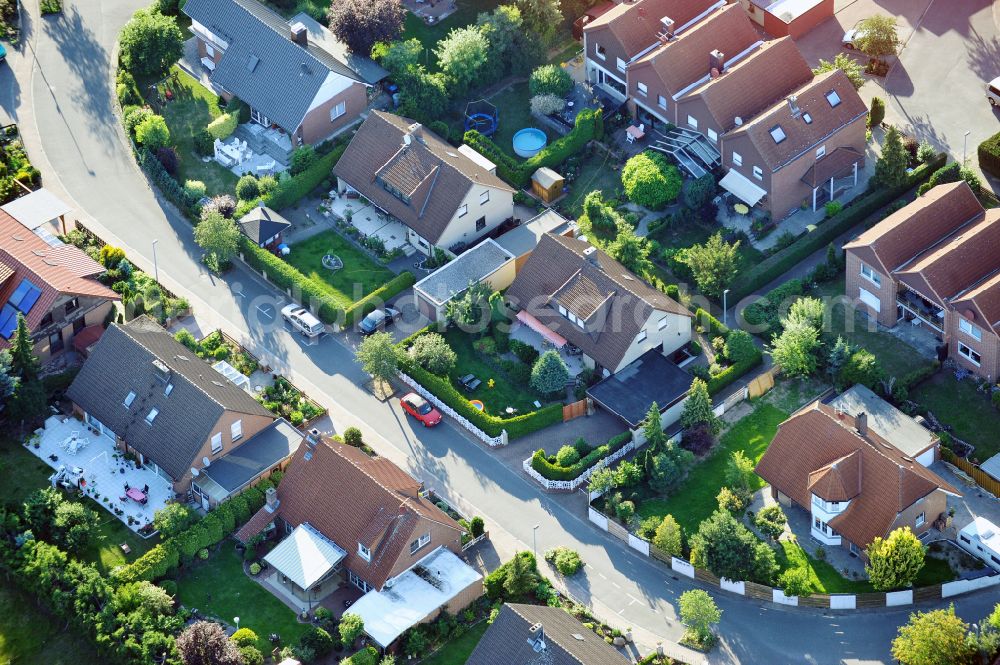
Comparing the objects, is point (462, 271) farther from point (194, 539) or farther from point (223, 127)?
point (194, 539)

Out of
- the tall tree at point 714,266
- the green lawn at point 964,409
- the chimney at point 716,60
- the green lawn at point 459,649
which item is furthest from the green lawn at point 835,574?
the chimney at point 716,60

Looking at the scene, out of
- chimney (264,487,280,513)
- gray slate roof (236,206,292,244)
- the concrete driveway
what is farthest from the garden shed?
chimney (264,487,280,513)

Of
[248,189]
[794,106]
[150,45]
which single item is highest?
[794,106]

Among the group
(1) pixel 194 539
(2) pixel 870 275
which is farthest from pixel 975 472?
(1) pixel 194 539

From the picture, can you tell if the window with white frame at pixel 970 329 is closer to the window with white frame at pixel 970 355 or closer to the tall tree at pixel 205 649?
the window with white frame at pixel 970 355

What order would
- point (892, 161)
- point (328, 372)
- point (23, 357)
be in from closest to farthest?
1. point (23, 357)
2. point (328, 372)
3. point (892, 161)

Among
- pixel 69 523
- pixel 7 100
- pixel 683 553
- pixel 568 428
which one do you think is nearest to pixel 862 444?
pixel 683 553
